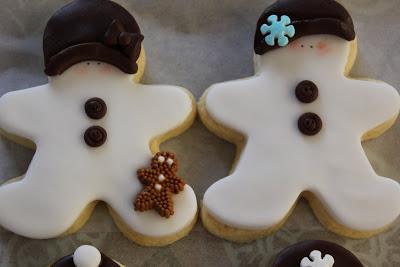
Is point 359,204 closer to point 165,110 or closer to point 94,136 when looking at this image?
point 165,110

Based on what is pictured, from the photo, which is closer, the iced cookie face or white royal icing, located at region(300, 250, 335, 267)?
white royal icing, located at region(300, 250, 335, 267)

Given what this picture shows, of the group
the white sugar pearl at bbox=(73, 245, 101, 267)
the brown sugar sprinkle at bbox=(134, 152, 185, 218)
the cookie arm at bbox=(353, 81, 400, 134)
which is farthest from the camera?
the cookie arm at bbox=(353, 81, 400, 134)

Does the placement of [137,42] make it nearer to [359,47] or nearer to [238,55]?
[238,55]

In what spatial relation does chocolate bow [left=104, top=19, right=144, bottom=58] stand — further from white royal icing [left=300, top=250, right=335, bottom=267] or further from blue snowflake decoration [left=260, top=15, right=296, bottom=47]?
white royal icing [left=300, top=250, right=335, bottom=267]

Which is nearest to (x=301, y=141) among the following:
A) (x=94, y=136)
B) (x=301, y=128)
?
(x=301, y=128)

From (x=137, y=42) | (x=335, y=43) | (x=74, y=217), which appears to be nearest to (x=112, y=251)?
(x=74, y=217)

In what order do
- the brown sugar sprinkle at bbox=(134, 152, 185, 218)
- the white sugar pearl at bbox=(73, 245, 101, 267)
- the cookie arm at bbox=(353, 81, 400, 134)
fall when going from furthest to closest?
the cookie arm at bbox=(353, 81, 400, 134) → the brown sugar sprinkle at bbox=(134, 152, 185, 218) → the white sugar pearl at bbox=(73, 245, 101, 267)

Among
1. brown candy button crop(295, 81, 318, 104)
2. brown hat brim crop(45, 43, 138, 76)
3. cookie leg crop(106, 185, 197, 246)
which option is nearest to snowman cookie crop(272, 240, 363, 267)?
cookie leg crop(106, 185, 197, 246)
